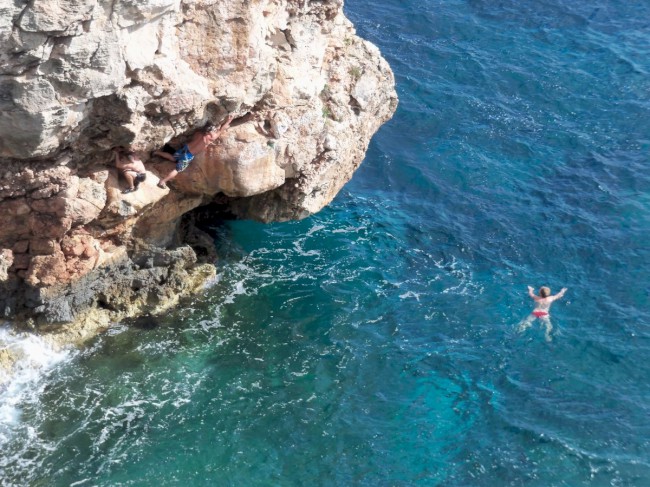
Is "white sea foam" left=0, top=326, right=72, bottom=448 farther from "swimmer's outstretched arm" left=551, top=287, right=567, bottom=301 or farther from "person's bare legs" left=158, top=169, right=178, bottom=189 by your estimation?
"swimmer's outstretched arm" left=551, top=287, right=567, bottom=301

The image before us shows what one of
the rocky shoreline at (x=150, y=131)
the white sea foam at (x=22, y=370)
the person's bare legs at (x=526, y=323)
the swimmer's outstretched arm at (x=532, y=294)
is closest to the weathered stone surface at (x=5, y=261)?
the rocky shoreline at (x=150, y=131)

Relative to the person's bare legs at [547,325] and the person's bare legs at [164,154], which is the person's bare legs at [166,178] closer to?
the person's bare legs at [164,154]

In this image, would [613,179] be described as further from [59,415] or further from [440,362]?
[59,415]

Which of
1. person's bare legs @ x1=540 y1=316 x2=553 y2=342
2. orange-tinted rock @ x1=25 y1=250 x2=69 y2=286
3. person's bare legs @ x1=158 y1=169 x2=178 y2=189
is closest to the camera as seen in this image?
orange-tinted rock @ x1=25 y1=250 x2=69 y2=286

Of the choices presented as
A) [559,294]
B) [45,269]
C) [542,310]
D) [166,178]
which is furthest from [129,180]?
[559,294]

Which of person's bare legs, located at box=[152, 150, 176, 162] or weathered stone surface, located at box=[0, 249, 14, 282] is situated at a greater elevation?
person's bare legs, located at box=[152, 150, 176, 162]

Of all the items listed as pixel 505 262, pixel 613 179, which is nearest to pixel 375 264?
pixel 505 262

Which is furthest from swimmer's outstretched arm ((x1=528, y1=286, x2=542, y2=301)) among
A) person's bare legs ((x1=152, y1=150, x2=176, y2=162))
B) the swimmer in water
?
person's bare legs ((x1=152, y1=150, x2=176, y2=162))
